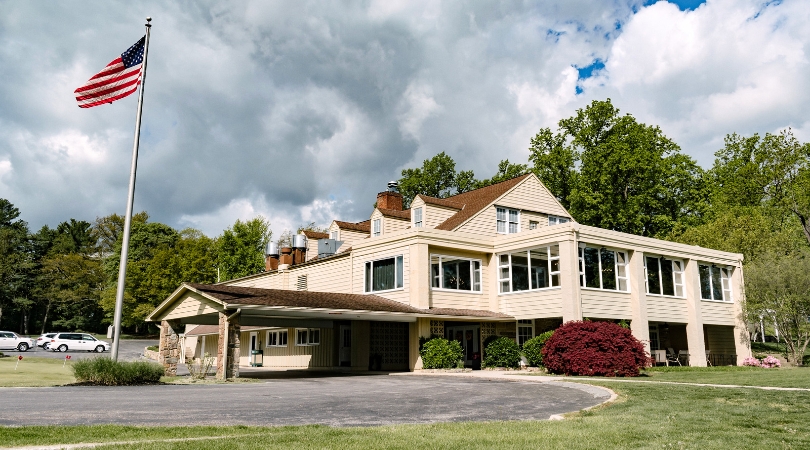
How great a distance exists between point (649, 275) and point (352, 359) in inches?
578

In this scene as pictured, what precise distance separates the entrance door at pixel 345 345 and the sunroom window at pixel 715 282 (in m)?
17.6

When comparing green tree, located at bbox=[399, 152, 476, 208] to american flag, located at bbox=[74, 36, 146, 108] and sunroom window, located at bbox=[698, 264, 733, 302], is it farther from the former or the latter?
american flag, located at bbox=[74, 36, 146, 108]

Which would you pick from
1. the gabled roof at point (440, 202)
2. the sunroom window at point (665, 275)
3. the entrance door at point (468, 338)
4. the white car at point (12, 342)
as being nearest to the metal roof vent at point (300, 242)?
the gabled roof at point (440, 202)

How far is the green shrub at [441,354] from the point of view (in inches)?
986

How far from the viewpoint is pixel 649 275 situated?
30.1m

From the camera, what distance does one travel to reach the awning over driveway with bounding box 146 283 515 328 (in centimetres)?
2109

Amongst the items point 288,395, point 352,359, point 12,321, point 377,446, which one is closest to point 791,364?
point 352,359

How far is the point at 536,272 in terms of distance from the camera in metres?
28.2

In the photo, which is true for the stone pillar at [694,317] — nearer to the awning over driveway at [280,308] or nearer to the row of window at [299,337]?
the awning over driveway at [280,308]

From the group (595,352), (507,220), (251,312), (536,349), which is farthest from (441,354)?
(507,220)

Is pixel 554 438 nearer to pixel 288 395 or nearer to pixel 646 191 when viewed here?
pixel 288 395

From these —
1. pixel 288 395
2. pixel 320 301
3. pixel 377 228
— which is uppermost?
pixel 377 228

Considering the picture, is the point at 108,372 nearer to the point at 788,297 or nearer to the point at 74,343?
the point at 788,297

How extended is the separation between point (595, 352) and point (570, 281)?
4.66m
